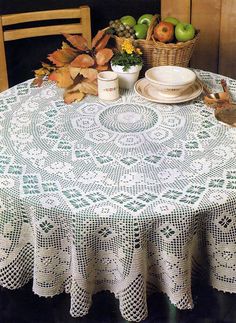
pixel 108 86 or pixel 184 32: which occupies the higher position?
pixel 184 32

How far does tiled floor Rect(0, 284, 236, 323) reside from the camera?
1.82 meters

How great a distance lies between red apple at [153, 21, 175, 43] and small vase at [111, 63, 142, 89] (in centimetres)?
14

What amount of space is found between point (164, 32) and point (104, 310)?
1.01 m

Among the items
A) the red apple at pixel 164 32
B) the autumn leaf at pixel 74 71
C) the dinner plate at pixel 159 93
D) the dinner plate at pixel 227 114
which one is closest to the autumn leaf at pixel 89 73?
the autumn leaf at pixel 74 71

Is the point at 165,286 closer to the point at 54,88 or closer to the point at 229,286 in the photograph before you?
the point at 229,286

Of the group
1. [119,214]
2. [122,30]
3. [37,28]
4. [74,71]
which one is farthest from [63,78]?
[119,214]

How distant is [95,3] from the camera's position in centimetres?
270

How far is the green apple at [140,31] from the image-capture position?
199 cm

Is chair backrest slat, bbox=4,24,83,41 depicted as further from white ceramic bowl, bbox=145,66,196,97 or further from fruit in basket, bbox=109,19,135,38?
white ceramic bowl, bbox=145,66,196,97

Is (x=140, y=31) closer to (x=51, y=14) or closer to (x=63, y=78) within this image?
(x=63, y=78)

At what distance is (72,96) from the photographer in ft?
6.13

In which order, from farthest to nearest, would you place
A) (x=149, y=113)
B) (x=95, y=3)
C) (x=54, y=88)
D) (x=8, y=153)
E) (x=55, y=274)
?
(x=95, y=3) < (x=54, y=88) < (x=149, y=113) < (x=8, y=153) < (x=55, y=274)

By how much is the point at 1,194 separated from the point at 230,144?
→ 0.68 m

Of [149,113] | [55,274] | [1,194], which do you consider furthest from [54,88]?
[55,274]
